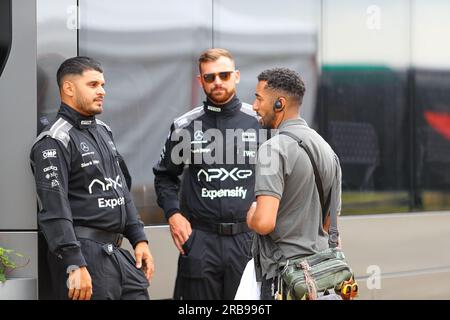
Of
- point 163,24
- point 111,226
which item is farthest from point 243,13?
point 111,226

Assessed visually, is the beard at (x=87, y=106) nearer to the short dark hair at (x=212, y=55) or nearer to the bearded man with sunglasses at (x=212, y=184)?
the bearded man with sunglasses at (x=212, y=184)

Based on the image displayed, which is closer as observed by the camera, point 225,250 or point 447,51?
point 225,250

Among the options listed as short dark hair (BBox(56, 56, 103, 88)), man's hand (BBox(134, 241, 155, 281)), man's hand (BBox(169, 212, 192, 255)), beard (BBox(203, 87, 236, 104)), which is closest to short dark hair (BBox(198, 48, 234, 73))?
beard (BBox(203, 87, 236, 104))

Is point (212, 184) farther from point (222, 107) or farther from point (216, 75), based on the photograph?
point (216, 75)

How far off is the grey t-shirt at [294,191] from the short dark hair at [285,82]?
6.9 inches

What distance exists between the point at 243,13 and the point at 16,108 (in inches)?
68.1

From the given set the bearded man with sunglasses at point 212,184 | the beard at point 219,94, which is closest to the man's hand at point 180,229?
the bearded man with sunglasses at point 212,184

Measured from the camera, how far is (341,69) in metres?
7.11

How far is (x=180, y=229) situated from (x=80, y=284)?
101cm

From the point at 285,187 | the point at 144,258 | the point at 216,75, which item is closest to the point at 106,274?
the point at 144,258

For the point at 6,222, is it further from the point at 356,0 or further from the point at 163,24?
the point at 356,0

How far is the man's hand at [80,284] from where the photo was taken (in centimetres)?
497

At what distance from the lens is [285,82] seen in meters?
4.87

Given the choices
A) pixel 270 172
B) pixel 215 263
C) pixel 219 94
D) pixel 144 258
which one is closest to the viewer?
pixel 270 172
